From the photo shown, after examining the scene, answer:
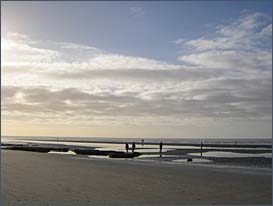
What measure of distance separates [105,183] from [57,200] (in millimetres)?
5267

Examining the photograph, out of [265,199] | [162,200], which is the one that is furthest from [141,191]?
[265,199]

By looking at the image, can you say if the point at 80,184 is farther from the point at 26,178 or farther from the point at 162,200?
the point at 162,200

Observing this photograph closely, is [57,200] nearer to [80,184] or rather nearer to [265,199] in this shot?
[80,184]

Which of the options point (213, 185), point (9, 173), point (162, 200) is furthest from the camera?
point (9, 173)

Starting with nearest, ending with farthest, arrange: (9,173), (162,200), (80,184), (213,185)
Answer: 1. (162,200)
2. (80,184)
3. (213,185)
4. (9,173)

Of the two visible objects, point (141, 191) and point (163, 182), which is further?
point (163, 182)

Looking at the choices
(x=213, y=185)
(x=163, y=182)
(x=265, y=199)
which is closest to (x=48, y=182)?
(x=163, y=182)

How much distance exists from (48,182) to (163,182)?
5502 mm

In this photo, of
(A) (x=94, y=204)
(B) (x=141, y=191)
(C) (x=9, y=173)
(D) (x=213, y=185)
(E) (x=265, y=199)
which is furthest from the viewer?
(C) (x=9, y=173)

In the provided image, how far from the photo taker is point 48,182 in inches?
699

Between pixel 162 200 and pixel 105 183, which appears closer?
pixel 162 200

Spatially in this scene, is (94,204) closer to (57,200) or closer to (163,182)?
(57,200)

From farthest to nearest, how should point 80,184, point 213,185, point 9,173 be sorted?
point 9,173, point 213,185, point 80,184

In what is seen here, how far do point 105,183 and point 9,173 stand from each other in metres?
5.82
